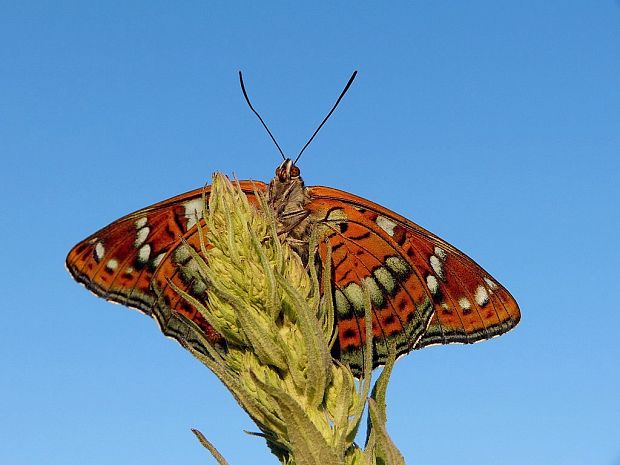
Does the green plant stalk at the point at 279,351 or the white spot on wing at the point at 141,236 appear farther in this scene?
the white spot on wing at the point at 141,236

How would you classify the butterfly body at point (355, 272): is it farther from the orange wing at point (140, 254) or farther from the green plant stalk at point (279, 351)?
the green plant stalk at point (279, 351)

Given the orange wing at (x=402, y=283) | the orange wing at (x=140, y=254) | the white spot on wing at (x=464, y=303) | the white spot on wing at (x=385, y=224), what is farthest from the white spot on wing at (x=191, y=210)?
the white spot on wing at (x=464, y=303)

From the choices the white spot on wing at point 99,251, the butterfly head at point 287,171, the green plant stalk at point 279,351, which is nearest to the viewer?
the green plant stalk at point 279,351

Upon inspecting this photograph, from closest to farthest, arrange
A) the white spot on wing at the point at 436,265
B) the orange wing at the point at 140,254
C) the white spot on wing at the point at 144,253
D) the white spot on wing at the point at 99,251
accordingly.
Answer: the orange wing at the point at 140,254 < the white spot on wing at the point at 436,265 < the white spot on wing at the point at 144,253 < the white spot on wing at the point at 99,251

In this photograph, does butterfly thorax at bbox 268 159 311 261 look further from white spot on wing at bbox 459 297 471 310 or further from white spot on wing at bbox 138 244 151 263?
white spot on wing at bbox 459 297 471 310

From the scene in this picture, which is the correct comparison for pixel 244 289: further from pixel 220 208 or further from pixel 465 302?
pixel 465 302

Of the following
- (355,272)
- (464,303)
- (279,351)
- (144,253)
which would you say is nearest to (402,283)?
(355,272)

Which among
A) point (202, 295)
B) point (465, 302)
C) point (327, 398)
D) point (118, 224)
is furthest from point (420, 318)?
point (327, 398)

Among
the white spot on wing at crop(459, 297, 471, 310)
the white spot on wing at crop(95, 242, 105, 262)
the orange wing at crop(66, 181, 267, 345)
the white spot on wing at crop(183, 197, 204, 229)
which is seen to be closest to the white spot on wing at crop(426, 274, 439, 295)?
the white spot on wing at crop(459, 297, 471, 310)
